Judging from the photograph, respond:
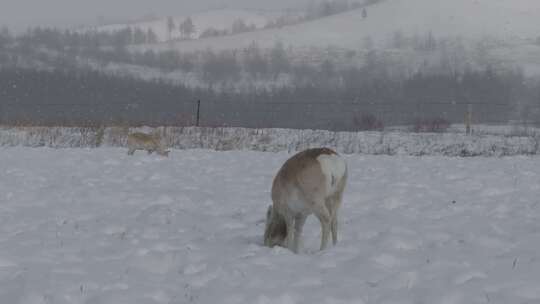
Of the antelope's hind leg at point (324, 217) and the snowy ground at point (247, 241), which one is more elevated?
the antelope's hind leg at point (324, 217)

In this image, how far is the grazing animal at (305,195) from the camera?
6.66 meters

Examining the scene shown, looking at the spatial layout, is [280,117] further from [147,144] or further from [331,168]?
[331,168]

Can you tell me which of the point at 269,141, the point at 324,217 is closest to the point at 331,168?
the point at 324,217

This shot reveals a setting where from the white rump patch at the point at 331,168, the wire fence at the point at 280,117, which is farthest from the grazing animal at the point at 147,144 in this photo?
the white rump patch at the point at 331,168

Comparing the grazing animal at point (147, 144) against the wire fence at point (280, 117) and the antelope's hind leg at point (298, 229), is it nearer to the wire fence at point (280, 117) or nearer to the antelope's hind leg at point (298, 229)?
the wire fence at point (280, 117)

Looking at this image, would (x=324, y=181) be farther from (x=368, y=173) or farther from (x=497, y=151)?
(x=497, y=151)

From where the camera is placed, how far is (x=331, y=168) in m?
6.64

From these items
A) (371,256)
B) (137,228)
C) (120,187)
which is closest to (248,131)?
(120,187)

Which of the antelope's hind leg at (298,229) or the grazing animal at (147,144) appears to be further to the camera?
the grazing animal at (147,144)

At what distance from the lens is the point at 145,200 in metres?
10.1

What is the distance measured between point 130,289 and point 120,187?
651 centimetres

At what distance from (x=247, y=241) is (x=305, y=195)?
1196 millimetres

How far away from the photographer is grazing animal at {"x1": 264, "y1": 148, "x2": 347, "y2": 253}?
666 centimetres

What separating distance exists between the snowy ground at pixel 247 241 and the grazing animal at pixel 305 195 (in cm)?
26
